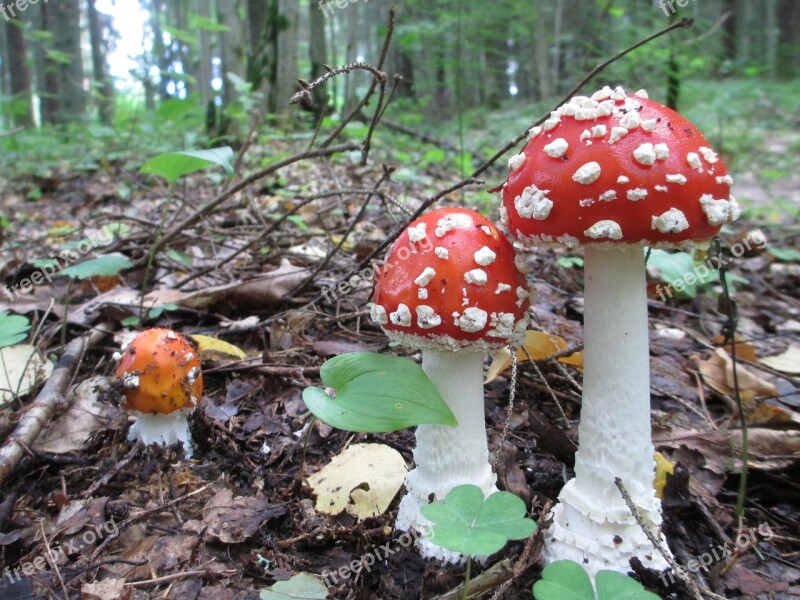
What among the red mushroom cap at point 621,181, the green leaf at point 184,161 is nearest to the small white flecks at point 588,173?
the red mushroom cap at point 621,181

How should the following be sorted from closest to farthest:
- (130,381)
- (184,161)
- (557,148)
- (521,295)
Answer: (557,148) < (521,295) < (130,381) < (184,161)

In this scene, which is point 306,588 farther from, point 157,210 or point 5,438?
point 157,210

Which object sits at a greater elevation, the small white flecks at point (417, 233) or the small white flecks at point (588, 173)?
the small white flecks at point (588, 173)

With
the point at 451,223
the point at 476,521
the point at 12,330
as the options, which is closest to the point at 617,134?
the point at 451,223

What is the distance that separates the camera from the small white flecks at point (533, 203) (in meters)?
1.71

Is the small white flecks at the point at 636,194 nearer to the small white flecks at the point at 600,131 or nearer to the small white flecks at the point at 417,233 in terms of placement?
the small white flecks at the point at 600,131

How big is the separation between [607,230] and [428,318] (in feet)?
1.93

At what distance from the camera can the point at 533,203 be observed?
68.4 inches

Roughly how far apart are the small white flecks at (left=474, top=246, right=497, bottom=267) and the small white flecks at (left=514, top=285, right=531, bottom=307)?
5.6 inches

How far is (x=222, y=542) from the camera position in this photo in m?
2.16

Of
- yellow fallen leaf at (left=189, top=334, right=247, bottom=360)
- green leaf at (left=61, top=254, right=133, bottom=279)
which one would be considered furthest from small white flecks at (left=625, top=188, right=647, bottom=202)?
green leaf at (left=61, top=254, right=133, bottom=279)

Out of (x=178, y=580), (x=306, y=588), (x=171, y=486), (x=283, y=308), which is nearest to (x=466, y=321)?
(x=306, y=588)

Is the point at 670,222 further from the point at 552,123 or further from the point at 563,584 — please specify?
the point at 563,584

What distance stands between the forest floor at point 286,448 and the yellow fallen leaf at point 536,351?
58mm
